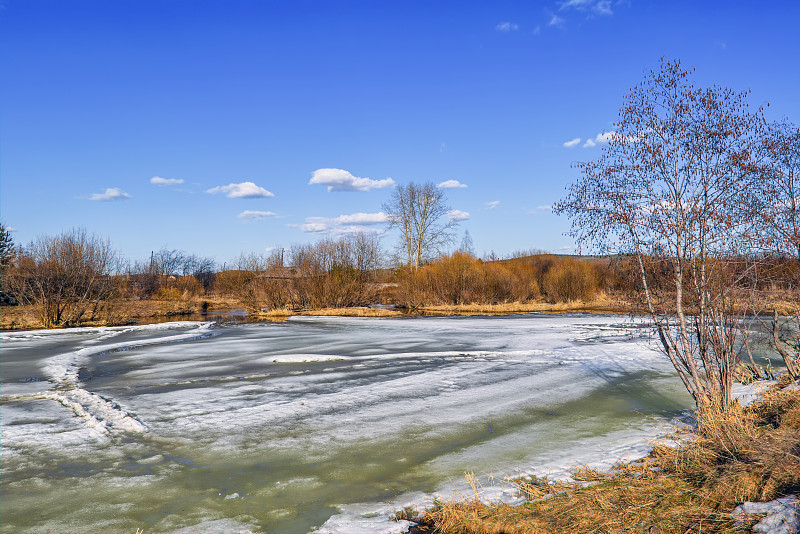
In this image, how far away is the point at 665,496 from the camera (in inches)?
157

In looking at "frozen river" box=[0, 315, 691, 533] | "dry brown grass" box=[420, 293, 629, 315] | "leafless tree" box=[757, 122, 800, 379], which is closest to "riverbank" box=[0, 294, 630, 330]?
"dry brown grass" box=[420, 293, 629, 315]

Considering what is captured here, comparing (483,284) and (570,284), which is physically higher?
(483,284)

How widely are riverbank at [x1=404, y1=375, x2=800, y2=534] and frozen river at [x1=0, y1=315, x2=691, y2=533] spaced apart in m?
0.53

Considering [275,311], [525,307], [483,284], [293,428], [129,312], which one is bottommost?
[293,428]

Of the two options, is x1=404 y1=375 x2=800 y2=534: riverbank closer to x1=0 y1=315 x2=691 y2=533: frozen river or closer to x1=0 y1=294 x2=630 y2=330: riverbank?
x1=0 y1=315 x2=691 y2=533: frozen river

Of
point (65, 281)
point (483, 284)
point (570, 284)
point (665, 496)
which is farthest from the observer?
point (570, 284)

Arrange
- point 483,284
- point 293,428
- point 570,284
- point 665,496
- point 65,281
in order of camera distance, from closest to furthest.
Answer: point 665,496
point 293,428
point 65,281
point 483,284
point 570,284

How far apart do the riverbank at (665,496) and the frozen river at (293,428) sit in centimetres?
53

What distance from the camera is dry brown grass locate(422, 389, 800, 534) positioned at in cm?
365

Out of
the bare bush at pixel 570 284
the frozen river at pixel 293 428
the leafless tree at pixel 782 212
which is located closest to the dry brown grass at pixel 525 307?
the bare bush at pixel 570 284

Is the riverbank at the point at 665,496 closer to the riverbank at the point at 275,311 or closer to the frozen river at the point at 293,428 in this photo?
the frozen river at the point at 293,428

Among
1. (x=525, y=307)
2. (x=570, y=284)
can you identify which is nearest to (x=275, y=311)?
(x=525, y=307)

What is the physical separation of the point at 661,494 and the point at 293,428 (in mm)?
4317

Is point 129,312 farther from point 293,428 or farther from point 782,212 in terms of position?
point 782,212
